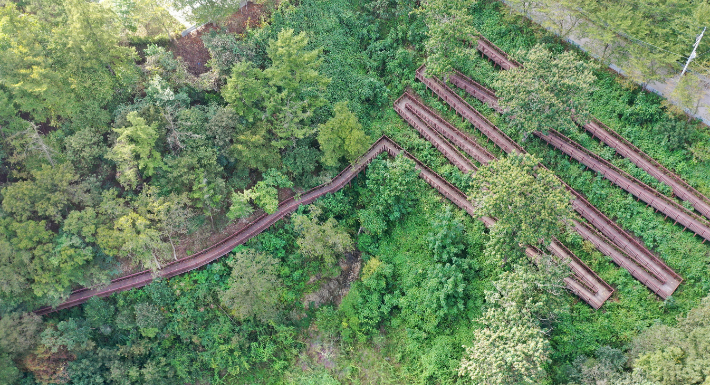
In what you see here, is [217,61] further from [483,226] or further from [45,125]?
[483,226]

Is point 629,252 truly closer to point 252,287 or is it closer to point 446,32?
point 446,32

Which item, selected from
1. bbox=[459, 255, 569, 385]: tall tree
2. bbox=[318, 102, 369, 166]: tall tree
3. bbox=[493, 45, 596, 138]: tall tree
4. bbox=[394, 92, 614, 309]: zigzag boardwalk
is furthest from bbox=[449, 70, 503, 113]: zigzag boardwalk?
bbox=[459, 255, 569, 385]: tall tree

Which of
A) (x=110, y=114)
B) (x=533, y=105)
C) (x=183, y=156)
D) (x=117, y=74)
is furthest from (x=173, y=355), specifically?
(x=533, y=105)

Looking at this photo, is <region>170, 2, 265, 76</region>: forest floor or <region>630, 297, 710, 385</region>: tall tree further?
<region>170, 2, 265, 76</region>: forest floor

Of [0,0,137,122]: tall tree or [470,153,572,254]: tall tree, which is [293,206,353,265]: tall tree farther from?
[0,0,137,122]: tall tree

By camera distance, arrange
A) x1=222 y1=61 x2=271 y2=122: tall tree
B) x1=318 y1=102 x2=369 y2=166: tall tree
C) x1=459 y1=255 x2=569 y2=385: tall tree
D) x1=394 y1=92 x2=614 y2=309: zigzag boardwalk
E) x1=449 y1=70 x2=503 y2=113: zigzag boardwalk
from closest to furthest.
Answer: x1=459 y1=255 x2=569 y2=385: tall tree → x1=394 y1=92 x2=614 y2=309: zigzag boardwalk → x1=222 y1=61 x2=271 y2=122: tall tree → x1=318 y1=102 x2=369 y2=166: tall tree → x1=449 y1=70 x2=503 y2=113: zigzag boardwalk
